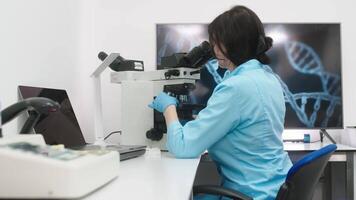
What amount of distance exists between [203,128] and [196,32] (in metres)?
1.30

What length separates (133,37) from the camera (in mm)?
2539

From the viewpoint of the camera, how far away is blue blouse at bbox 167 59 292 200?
1.27 m

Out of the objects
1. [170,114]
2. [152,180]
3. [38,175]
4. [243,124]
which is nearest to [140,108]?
[170,114]

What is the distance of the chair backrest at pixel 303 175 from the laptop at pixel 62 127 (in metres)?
0.63

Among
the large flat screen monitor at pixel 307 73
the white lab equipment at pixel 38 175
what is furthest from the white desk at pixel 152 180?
the large flat screen monitor at pixel 307 73

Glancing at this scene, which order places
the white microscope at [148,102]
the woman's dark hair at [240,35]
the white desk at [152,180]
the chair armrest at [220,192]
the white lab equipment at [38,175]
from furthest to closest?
1. the white microscope at [148,102]
2. the woman's dark hair at [240,35]
3. the chair armrest at [220,192]
4. the white desk at [152,180]
5. the white lab equipment at [38,175]

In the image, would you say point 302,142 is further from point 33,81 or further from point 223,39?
point 33,81

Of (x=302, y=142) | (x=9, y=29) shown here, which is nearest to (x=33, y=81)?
(x=9, y=29)

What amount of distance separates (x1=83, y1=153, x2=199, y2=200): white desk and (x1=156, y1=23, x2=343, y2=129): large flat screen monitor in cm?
129

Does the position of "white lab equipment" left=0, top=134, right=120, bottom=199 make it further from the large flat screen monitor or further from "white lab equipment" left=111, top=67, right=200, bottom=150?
the large flat screen monitor

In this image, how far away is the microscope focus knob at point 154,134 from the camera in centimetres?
170

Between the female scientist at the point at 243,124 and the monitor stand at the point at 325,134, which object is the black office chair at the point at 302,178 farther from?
the monitor stand at the point at 325,134

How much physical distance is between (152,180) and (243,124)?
1.52 feet

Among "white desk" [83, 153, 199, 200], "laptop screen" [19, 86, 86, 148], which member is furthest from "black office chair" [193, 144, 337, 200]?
"laptop screen" [19, 86, 86, 148]
